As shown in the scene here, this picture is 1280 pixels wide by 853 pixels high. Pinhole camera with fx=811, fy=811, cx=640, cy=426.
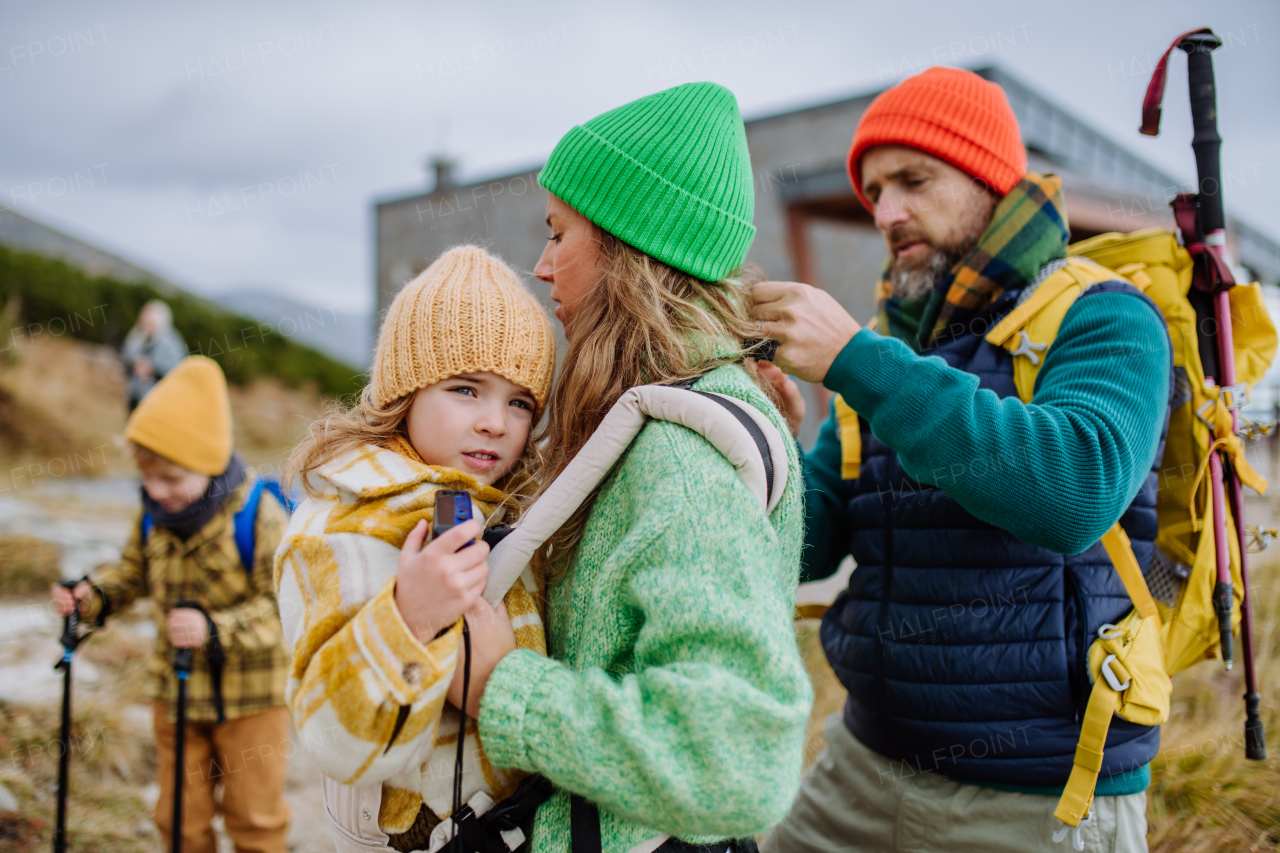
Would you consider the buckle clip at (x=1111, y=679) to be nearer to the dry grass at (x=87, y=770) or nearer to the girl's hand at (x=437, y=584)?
the girl's hand at (x=437, y=584)

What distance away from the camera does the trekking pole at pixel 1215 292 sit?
1.91 meters

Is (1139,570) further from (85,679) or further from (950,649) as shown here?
(85,679)

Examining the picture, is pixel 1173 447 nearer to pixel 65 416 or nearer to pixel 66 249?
pixel 65 416

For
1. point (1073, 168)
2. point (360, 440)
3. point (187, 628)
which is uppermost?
point (360, 440)

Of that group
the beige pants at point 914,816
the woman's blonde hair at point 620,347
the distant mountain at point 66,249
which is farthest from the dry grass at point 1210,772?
the distant mountain at point 66,249

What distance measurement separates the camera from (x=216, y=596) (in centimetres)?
363

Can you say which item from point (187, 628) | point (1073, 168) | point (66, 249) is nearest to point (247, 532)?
point (187, 628)

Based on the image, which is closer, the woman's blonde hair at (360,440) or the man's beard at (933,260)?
→ the woman's blonde hair at (360,440)

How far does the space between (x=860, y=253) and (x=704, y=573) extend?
11535 millimetres

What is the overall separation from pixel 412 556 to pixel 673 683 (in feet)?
1.55

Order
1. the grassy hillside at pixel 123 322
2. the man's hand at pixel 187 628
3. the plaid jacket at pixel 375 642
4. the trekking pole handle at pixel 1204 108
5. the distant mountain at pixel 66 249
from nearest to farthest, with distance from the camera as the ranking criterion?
the plaid jacket at pixel 375 642 < the trekking pole handle at pixel 1204 108 < the man's hand at pixel 187 628 < the grassy hillside at pixel 123 322 < the distant mountain at pixel 66 249

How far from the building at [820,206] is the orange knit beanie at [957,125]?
2915 mm

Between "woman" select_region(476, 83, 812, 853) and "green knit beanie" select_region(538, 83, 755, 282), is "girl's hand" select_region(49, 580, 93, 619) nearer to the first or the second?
"woman" select_region(476, 83, 812, 853)

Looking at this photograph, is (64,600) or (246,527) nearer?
(64,600)
